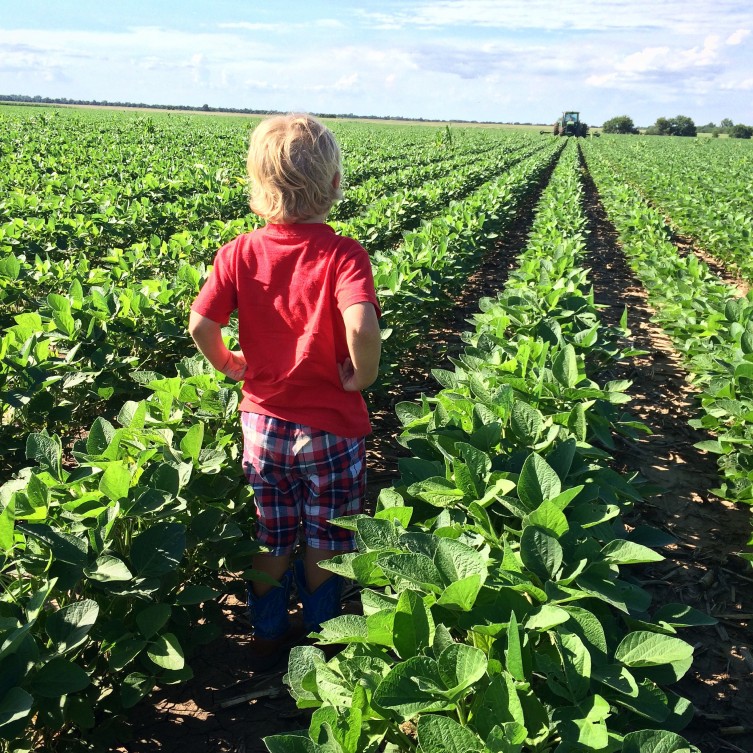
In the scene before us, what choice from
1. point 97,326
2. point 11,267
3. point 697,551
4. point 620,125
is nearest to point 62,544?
point 97,326

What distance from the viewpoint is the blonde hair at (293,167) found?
200 cm

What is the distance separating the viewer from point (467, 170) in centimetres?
2056

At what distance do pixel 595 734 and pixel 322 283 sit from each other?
1.46 metres

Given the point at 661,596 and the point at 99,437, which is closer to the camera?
the point at 99,437

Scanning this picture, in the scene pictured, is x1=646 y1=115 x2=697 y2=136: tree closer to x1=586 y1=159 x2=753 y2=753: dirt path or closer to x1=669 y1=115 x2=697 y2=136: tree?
x1=669 y1=115 x2=697 y2=136: tree

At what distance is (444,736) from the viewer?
126 cm

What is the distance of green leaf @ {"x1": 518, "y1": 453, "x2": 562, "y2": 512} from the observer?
189 centimetres

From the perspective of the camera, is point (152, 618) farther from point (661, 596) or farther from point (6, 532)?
point (661, 596)

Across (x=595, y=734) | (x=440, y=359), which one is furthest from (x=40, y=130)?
(x=595, y=734)

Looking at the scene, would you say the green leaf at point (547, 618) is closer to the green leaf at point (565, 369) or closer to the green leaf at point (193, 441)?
the green leaf at point (193, 441)

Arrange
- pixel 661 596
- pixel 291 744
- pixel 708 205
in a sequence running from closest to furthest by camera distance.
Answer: pixel 291 744
pixel 661 596
pixel 708 205

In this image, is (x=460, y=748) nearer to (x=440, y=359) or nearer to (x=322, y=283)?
(x=322, y=283)

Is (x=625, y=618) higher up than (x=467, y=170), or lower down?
lower down

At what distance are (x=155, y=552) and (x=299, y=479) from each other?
68 centimetres
